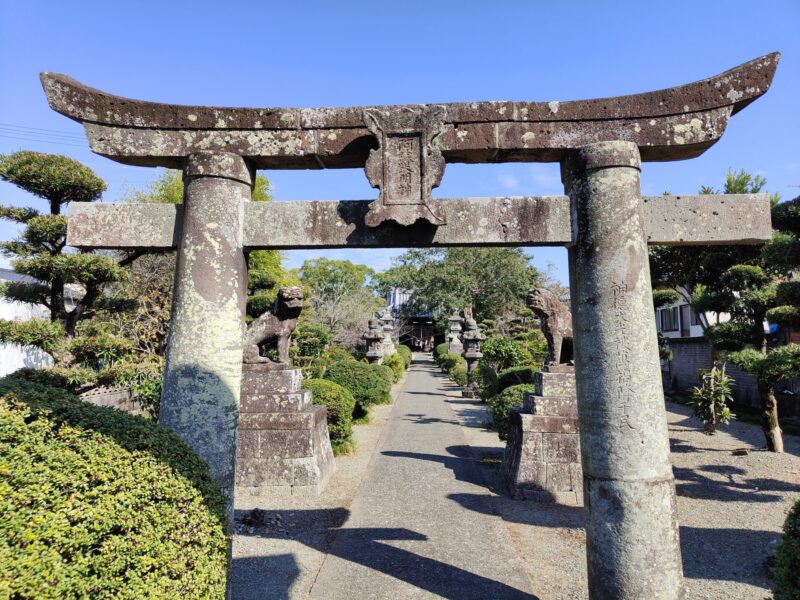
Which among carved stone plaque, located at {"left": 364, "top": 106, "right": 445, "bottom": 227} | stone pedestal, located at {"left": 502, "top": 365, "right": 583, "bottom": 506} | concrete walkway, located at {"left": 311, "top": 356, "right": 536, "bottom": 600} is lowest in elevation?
concrete walkway, located at {"left": 311, "top": 356, "right": 536, "bottom": 600}

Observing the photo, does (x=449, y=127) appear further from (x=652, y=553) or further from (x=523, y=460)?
(x=523, y=460)

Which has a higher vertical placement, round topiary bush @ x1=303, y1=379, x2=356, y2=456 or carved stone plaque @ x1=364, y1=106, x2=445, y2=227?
carved stone plaque @ x1=364, y1=106, x2=445, y2=227

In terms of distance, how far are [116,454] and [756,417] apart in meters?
16.1

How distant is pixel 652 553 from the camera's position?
2.92 meters

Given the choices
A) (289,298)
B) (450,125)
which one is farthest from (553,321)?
(450,125)

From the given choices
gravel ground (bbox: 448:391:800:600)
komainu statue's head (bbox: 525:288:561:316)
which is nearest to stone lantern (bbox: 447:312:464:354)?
gravel ground (bbox: 448:391:800:600)

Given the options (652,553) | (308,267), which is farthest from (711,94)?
(308,267)

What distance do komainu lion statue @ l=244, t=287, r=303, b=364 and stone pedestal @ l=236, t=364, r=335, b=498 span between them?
0.55 metres

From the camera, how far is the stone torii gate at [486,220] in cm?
305

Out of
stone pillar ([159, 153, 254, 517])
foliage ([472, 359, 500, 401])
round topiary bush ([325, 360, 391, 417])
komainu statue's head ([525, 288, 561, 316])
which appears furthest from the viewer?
foliage ([472, 359, 500, 401])

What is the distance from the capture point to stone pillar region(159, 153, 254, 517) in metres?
3.24

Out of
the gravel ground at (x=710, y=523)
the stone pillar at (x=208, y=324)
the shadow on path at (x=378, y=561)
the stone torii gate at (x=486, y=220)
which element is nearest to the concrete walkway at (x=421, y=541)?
the shadow on path at (x=378, y=561)

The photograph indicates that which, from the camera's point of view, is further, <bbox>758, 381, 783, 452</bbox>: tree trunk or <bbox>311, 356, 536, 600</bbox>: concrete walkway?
<bbox>758, 381, 783, 452</bbox>: tree trunk

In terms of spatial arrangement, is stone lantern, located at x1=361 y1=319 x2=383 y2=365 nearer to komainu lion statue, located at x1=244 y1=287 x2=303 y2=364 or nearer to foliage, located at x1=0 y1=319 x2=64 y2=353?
foliage, located at x1=0 y1=319 x2=64 y2=353
